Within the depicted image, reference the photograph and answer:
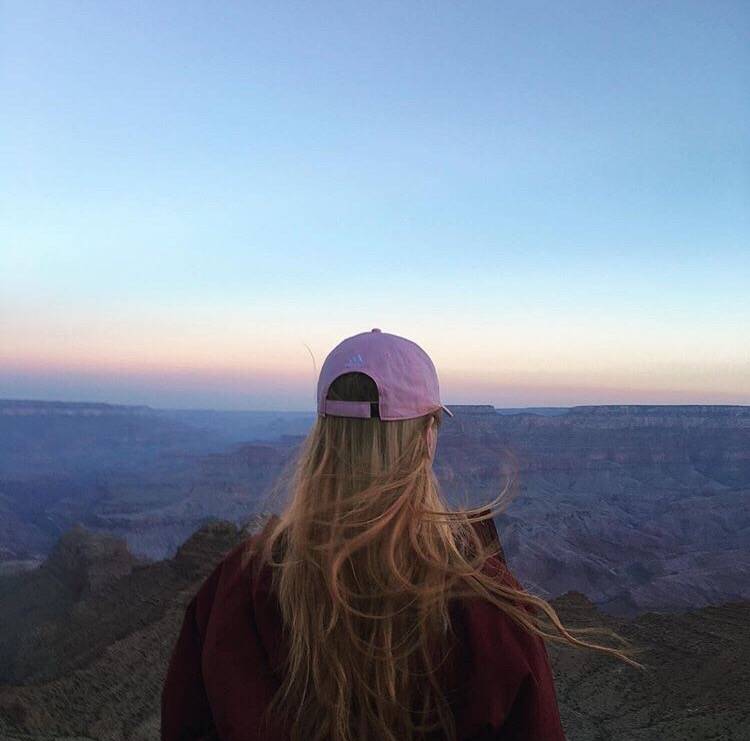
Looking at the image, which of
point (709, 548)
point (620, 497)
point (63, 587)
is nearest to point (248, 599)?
point (63, 587)

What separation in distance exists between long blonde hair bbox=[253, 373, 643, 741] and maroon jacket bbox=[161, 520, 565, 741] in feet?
0.13

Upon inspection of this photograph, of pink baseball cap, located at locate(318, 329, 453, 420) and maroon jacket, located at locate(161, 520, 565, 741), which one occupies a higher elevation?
pink baseball cap, located at locate(318, 329, 453, 420)

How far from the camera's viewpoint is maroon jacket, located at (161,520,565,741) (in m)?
A: 1.88

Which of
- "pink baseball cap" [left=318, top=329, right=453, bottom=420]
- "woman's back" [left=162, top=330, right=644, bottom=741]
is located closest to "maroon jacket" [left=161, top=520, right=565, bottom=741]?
"woman's back" [left=162, top=330, right=644, bottom=741]

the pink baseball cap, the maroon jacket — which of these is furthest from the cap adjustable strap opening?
the maroon jacket

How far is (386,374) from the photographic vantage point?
2.10 meters

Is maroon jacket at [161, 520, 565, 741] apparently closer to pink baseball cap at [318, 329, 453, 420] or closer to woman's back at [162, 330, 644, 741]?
woman's back at [162, 330, 644, 741]

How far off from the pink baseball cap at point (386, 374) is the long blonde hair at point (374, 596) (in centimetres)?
5

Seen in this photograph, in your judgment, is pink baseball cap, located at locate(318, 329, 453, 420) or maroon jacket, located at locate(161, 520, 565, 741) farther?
pink baseball cap, located at locate(318, 329, 453, 420)

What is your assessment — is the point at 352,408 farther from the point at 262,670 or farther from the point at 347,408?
the point at 262,670

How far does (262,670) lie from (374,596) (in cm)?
35

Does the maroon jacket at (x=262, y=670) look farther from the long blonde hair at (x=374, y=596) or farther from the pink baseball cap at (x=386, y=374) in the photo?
the pink baseball cap at (x=386, y=374)

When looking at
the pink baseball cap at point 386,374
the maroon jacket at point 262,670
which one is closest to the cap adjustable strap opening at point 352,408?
the pink baseball cap at point 386,374

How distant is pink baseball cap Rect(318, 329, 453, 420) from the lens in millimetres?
2084
